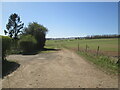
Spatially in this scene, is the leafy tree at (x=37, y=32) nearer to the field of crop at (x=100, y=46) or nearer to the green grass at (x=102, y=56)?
the green grass at (x=102, y=56)

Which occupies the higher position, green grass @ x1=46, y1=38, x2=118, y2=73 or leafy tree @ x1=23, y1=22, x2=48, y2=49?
leafy tree @ x1=23, y1=22, x2=48, y2=49

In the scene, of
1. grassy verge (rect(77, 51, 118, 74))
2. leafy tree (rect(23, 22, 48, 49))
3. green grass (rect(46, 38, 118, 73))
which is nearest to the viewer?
grassy verge (rect(77, 51, 118, 74))

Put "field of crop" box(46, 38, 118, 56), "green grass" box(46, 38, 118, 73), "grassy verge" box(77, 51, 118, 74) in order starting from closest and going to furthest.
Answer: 1. "grassy verge" box(77, 51, 118, 74)
2. "green grass" box(46, 38, 118, 73)
3. "field of crop" box(46, 38, 118, 56)

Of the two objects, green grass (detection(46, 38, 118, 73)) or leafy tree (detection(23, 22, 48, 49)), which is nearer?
green grass (detection(46, 38, 118, 73))

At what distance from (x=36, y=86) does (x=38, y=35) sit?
30.3 meters

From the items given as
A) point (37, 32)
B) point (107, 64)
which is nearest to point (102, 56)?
point (107, 64)

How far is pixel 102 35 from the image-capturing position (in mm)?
127375

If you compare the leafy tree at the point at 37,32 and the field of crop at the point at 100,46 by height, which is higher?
the leafy tree at the point at 37,32

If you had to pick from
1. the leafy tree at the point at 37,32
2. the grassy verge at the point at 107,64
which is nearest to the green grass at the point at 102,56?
the grassy verge at the point at 107,64

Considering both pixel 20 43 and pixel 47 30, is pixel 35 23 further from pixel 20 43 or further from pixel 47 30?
pixel 20 43

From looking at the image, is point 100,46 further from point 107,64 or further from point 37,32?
point 107,64

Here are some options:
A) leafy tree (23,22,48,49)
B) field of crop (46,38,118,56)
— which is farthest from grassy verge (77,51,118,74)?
leafy tree (23,22,48,49)

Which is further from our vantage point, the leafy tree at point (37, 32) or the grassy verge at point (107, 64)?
the leafy tree at point (37, 32)

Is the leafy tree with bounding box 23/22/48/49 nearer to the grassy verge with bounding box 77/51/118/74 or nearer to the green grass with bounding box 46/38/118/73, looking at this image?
the green grass with bounding box 46/38/118/73
